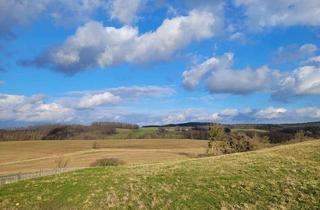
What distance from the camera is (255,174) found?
117 ft

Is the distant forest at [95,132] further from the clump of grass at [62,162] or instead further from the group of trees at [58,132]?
the clump of grass at [62,162]

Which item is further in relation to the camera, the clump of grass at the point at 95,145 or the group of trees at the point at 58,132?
the group of trees at the point at 58,132

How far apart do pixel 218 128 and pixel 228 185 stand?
66.4 meters

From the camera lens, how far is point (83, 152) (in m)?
116

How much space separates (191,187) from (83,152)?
86.1 meters

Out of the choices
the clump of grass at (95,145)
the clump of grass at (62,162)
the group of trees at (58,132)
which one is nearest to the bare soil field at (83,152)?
the clump of grass at (95,145)

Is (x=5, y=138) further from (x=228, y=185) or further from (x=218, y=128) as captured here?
(x=228, y=185)

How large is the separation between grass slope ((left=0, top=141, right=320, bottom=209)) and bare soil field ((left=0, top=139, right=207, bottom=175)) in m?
47.6

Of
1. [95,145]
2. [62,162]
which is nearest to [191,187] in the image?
[62,162]

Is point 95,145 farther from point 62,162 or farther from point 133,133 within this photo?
point 133,133

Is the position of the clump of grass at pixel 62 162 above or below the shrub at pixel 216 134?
below

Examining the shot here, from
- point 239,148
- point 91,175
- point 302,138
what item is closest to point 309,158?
point 91,175

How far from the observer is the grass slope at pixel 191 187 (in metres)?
29.7

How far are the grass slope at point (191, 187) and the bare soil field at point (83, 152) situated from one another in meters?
47.6
